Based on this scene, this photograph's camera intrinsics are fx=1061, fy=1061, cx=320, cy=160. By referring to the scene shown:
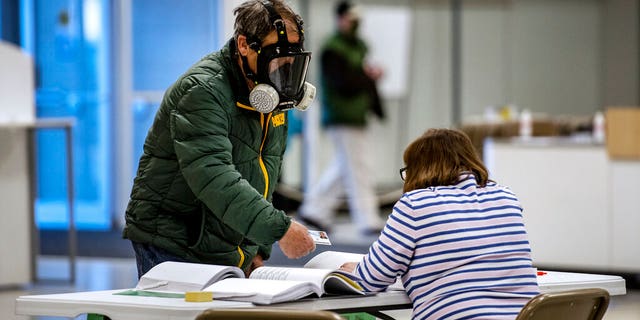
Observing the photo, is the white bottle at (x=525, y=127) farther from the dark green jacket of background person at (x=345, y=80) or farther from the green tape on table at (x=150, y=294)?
the green tape on table at (x=150, y=294)

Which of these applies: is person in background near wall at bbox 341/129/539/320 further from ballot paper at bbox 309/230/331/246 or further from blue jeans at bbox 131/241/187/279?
blue jeans at bbox 131/241/187/279

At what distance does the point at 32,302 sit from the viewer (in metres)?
2.47

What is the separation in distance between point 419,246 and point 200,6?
6085 millimetres

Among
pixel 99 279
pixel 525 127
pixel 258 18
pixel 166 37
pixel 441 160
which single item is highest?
pixel 166 37

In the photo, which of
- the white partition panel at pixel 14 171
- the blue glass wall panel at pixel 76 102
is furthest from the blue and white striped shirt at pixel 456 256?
the blue glass wall panel at pixel 76 102

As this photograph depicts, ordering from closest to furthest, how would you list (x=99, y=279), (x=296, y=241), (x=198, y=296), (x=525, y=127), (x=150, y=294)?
(x=198, y=296) < (x=150, y=294) < (x=296, y=241) < (x=99, y=279) < (x=525, y=127)

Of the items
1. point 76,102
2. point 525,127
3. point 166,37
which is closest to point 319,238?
point 525,127

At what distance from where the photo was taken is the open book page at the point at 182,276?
255 cm

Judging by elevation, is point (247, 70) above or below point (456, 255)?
above

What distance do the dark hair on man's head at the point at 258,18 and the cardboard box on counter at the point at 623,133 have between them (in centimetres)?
418

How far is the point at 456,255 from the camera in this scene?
2.52 metres

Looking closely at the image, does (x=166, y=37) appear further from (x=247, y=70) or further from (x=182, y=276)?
(x=182, y=276)

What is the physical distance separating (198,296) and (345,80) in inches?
243

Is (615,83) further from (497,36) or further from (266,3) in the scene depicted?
(266,3)
